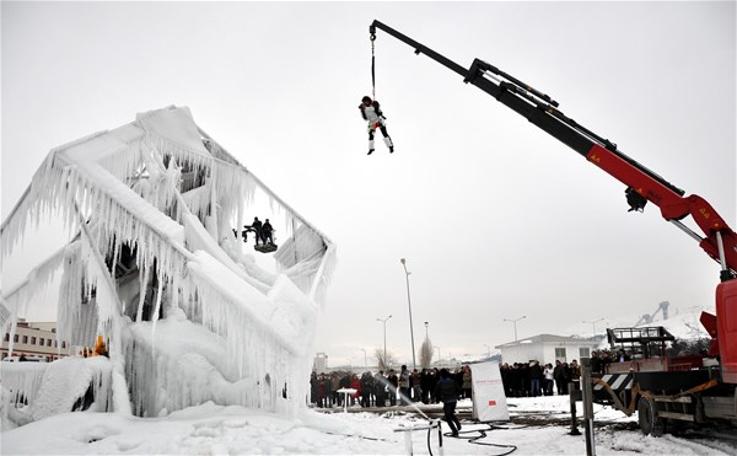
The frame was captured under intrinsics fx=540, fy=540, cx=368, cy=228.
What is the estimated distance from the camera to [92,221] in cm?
1051

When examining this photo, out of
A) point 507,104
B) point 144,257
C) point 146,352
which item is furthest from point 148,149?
point 507,104

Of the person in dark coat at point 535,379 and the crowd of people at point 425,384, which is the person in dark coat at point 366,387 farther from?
the person in dark coat at point 535,379

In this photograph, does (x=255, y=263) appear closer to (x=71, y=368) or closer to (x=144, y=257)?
(x=144, y=257)

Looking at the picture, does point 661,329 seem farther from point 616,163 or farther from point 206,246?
point 206,246

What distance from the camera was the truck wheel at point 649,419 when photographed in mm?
9438

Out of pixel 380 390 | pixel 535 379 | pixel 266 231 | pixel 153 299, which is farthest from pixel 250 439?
pixel 535 379

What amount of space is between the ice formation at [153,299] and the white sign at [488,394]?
6.32 meters

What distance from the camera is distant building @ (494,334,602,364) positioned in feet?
165

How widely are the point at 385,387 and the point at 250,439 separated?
50.2 feet

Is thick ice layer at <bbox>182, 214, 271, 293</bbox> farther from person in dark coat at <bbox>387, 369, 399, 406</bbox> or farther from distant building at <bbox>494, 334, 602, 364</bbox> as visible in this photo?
distant building at <bbox>494, 334, 602, 364</bbox>

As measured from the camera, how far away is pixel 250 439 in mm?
7727

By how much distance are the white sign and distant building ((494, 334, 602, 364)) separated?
121 ft

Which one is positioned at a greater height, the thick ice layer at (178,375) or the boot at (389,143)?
the boot at (389,143)

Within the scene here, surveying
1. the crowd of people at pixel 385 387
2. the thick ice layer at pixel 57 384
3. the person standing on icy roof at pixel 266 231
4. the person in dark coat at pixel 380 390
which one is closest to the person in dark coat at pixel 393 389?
the crowd of people at pixel 385 387
